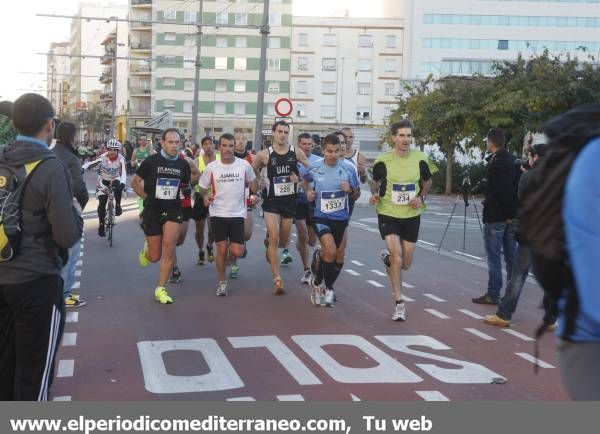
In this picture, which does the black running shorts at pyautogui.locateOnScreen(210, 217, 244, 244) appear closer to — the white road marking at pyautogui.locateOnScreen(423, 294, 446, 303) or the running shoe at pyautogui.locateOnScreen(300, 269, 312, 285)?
the running shoe at pyautogui.locateOnScreen(300, 269, 312, 285)

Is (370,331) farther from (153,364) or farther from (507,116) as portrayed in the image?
(507,116)

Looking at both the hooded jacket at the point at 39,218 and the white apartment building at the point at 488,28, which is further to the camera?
the white apartment building at the point at 488,28

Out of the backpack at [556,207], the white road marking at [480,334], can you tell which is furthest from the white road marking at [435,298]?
the backpack at [556,207]

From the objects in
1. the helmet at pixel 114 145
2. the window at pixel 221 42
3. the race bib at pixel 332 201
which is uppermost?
the window at pixel 221 42

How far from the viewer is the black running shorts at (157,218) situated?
1005 centimetres

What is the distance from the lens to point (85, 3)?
133m

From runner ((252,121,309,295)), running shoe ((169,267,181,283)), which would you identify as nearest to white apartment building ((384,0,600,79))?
running shoe ((169,267,181,283))

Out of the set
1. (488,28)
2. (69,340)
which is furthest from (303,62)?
(69,340)

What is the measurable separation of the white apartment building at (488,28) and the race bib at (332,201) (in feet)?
262

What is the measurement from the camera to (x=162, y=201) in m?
10.0

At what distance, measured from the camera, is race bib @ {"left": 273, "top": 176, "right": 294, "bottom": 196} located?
423 inches

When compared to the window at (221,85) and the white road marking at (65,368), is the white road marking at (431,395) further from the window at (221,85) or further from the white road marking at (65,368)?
the window at (221,85)

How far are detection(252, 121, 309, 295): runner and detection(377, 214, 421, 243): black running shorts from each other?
1.73 m

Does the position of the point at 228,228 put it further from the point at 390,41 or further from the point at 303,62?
the point at 390,41
